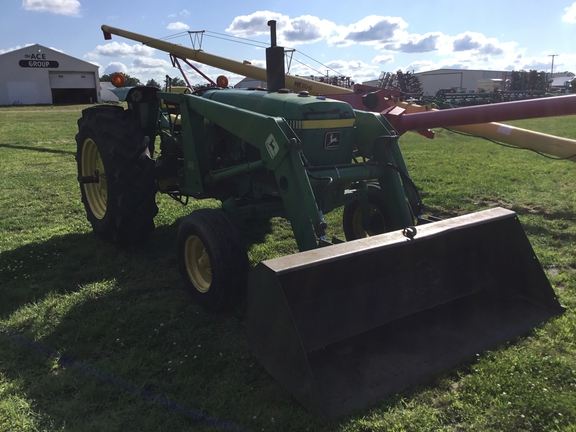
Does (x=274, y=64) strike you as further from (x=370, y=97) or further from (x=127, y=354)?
(x=127, y=354)

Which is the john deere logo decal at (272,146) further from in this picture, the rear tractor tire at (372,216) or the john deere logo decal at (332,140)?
the rear tractor tire at (372,216)

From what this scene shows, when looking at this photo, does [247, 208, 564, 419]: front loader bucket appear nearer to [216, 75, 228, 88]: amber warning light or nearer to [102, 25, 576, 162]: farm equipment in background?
[102, 25, 576, 162]: farm equipment in background

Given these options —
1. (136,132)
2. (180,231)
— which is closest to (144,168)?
(136,132)

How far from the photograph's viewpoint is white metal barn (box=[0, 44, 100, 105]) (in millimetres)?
41031

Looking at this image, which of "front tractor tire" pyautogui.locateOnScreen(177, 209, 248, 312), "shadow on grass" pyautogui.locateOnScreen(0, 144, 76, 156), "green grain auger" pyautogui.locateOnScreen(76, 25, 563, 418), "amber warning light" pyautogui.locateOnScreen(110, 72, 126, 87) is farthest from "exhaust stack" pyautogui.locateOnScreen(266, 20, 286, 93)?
"shadow on grass" pyautogui.locateOnScreen(0, 144, 76, 156)

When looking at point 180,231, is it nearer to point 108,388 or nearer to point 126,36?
point 108,388

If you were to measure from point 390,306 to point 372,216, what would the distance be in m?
1.54

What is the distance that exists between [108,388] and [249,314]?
94cm

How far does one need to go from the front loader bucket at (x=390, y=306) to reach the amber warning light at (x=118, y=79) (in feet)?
14.0

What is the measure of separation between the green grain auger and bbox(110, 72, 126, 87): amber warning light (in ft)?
4.07

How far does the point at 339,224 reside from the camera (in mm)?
5891

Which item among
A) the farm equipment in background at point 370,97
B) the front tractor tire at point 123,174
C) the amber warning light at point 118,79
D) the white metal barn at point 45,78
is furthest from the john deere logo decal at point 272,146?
the white metal barn at point 45,78

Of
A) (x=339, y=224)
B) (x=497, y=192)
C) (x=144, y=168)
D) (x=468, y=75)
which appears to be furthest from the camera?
(x=468, y=75)

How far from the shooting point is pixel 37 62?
42469 millimetres
